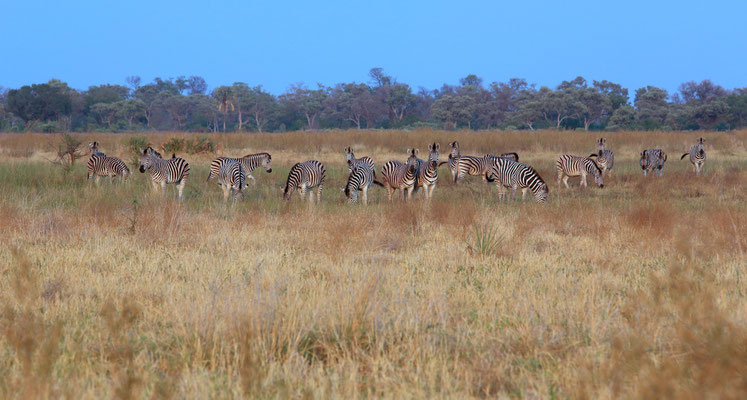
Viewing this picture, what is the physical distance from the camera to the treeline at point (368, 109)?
73.4 m

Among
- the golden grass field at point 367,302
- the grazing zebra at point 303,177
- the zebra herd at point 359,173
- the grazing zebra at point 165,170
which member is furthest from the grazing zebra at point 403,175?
the grazing zebra at point 165,170

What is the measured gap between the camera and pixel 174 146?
29375 millimetres

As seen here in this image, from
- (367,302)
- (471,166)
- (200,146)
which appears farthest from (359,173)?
(200,146)

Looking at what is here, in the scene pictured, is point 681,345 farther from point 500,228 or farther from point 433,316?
point 500,228

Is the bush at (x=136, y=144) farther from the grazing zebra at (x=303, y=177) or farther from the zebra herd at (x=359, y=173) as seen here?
the grazing zebra at (x=303, y=177)

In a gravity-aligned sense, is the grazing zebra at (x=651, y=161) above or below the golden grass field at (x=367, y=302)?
above

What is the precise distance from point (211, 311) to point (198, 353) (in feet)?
1.70

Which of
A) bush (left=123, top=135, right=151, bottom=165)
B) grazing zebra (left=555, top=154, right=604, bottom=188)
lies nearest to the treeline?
bush (left=123, top=135, right=151, bottom=165)

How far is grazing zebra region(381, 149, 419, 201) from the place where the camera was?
15836 mm

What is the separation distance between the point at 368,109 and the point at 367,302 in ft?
282

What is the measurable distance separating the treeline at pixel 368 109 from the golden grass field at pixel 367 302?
2363 inches

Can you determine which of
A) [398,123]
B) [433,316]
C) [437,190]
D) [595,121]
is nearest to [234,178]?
[437,190]

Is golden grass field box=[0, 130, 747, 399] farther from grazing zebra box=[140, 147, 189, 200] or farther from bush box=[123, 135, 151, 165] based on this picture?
bush box=[123, 135, 151, 165]

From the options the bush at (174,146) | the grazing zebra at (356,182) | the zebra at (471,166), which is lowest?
the grazing zebra at (356,182)
